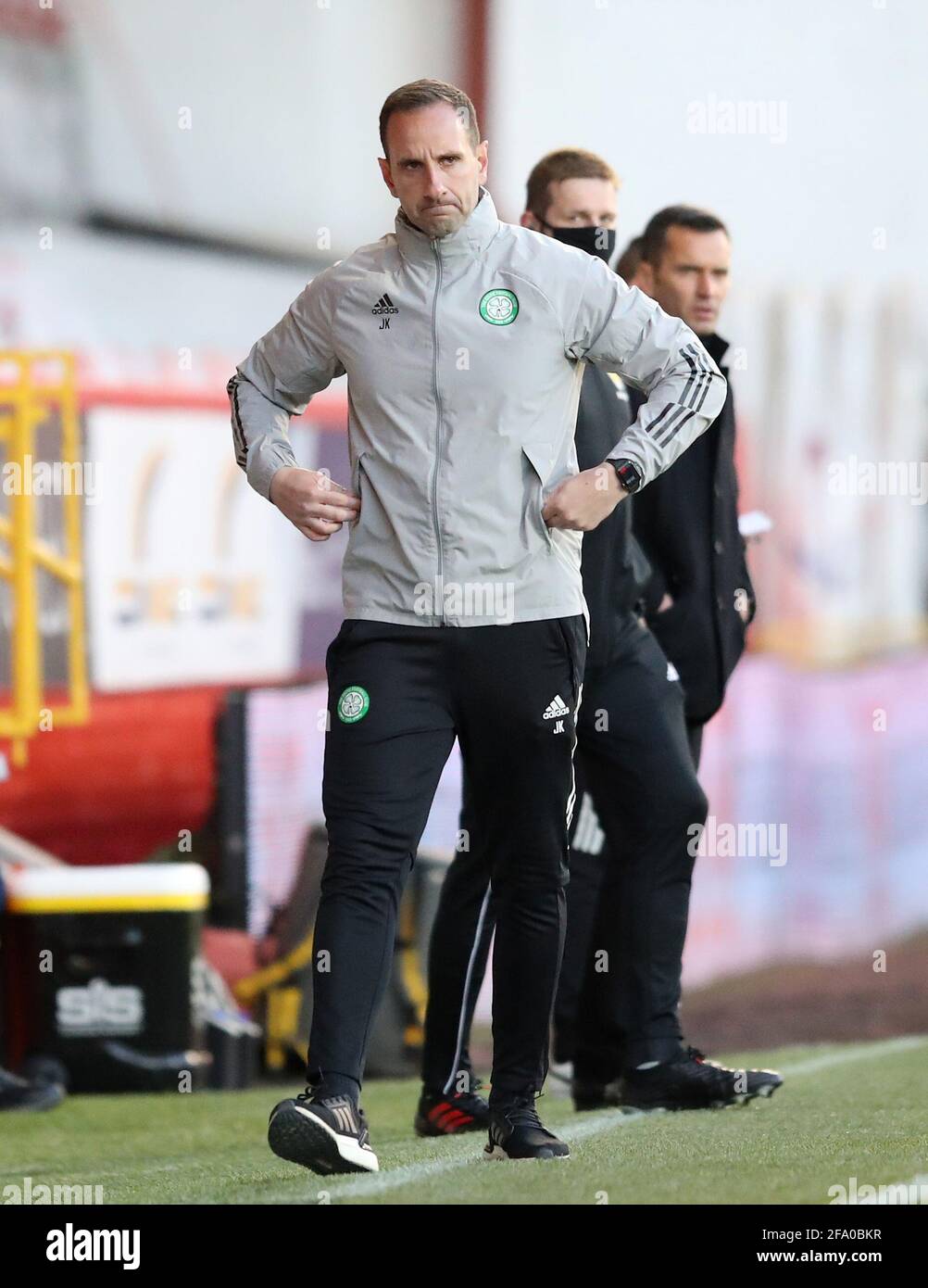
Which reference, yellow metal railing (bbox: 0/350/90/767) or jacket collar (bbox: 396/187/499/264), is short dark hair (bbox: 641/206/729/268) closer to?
jacket collar (bbox: 396/187/499/264)

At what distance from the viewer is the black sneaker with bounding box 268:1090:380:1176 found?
3229 millimetres

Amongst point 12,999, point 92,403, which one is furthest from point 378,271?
point 92,403

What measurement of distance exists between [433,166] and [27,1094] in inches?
130

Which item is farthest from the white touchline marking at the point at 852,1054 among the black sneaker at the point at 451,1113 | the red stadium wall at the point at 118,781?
the red stadium wall at the point at 118,781

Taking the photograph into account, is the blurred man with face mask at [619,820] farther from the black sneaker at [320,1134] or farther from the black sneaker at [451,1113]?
the black sneaker at [320,1134]

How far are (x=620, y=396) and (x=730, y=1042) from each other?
13.5 feet

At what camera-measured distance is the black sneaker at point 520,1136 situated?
11.4ft

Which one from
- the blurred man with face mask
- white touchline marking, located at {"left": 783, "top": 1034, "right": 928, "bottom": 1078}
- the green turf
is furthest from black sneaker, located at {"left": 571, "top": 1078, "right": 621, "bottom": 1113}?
white touchline marking, located at {"left": 783, "top": 1034, "right": 928, "bottom": 1078}

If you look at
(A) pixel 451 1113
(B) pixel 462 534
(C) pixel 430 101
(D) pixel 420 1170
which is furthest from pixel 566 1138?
(C) pixel 430 101

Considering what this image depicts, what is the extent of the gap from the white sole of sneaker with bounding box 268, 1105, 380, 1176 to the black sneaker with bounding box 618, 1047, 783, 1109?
1.20 meters

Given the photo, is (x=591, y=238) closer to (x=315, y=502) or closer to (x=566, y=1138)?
(x=315, y=502)

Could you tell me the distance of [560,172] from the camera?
450 cm

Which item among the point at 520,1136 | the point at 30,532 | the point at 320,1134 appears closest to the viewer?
the point at 320,1134
